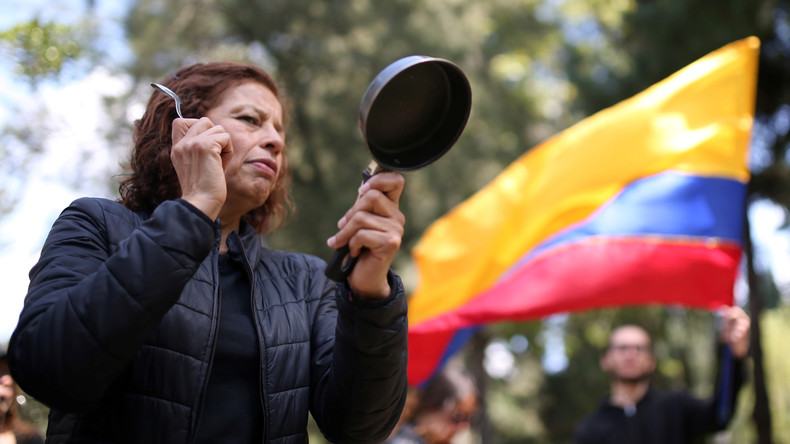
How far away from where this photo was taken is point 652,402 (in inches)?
208

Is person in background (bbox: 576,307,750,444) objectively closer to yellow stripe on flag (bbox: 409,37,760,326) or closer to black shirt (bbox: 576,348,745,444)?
black shirt (bbox: 576,348,745,444)

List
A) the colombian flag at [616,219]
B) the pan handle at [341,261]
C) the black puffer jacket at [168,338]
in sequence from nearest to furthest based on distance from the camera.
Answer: the black puffer jacket at [168,338]
the pan handle at [341,261]
the colombian flag at [616,219]

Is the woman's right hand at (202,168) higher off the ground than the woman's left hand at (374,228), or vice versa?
the woman's right hand at (202,168)

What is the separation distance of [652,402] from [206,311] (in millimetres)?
4284

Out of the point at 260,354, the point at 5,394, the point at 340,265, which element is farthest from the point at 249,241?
the point at 5,394

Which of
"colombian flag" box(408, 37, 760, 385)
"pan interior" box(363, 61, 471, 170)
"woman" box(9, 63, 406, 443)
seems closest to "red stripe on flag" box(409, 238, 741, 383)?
"colombian flag" box(408, 37, 760, 385)

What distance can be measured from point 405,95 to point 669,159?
452cm

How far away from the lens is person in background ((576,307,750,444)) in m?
4.95

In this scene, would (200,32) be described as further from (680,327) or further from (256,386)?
(256,386)

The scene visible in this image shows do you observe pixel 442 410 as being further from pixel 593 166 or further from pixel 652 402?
pixel 593 166

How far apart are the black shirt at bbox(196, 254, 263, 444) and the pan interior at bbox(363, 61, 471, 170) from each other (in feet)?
1.71

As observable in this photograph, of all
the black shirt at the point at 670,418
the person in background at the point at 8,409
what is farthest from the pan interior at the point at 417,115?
the black shirt at the point at 670,418

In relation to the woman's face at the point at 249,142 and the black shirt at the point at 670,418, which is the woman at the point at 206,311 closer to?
the woman's face at the point at 249,142

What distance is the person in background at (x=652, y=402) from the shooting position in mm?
4953
